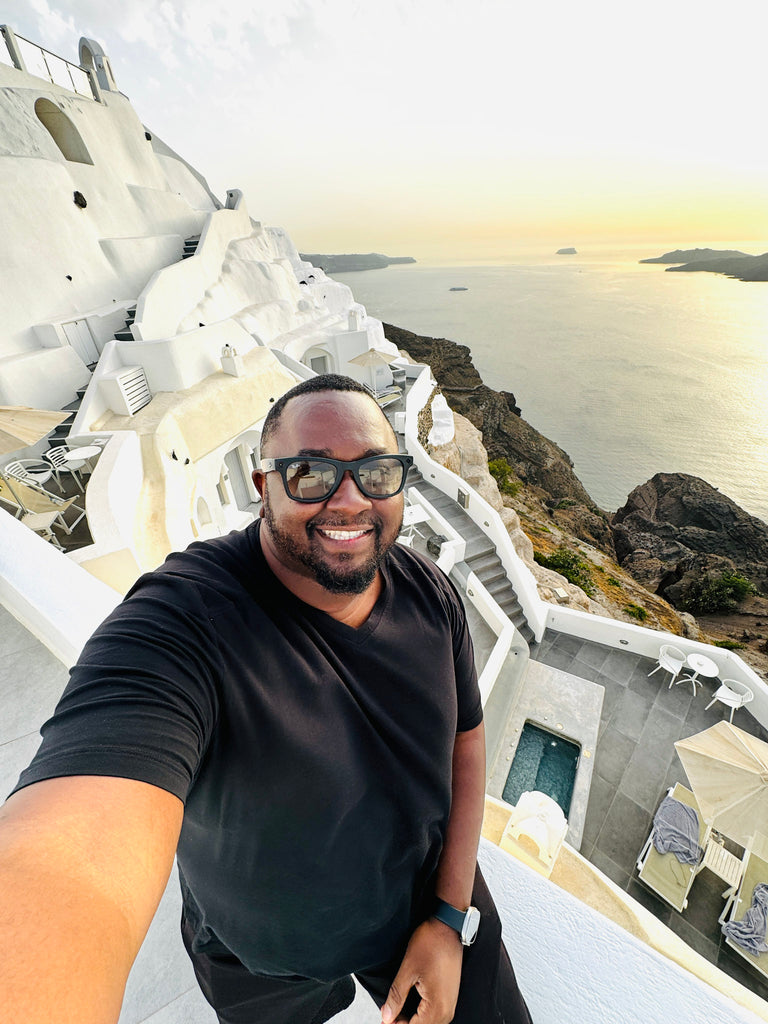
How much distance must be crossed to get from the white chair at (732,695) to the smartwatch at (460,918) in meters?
8.49

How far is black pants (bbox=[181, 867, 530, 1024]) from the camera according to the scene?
124 cm

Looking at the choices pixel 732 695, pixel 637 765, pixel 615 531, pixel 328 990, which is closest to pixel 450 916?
pixel 328 990

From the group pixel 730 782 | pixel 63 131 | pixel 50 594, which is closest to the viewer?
pixel 50 594

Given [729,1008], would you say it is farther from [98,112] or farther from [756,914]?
[98,112]

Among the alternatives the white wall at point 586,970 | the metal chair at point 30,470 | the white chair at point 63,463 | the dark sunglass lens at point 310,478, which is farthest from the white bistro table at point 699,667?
the metal chair at point 30,470

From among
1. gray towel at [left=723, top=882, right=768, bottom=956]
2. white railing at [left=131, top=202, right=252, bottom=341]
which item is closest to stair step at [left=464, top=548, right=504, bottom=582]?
gray towel at [left=723, top=882, right=768, bottom=956]

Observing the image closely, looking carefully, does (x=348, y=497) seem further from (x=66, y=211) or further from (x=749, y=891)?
(x=66, y=211)

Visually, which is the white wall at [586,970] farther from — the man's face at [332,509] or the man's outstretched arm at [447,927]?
the man's face at [332,509]

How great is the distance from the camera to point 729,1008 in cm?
125

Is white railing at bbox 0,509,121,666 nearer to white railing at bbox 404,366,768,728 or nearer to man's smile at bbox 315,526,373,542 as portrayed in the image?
man's smile at bbox 315,526,373,542

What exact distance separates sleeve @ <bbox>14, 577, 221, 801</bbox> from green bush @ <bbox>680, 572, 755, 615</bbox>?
2888cm

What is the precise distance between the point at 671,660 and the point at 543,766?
11.1 feet

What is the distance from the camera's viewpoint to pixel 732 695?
733cm

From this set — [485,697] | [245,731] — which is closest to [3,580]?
[245,731]
